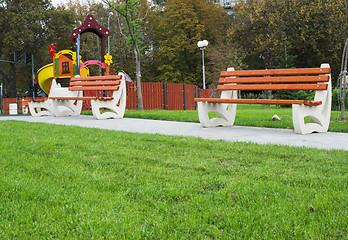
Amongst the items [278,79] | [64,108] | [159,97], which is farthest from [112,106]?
[159,97]

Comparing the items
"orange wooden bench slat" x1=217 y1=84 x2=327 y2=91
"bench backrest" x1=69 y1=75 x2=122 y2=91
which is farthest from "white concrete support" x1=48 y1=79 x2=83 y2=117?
"orange wooden bench slat" x1=217 y1=84 x2=327 y2=91

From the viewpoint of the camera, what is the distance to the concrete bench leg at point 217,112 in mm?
6363

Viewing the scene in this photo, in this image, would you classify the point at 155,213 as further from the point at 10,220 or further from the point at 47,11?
the point at 47,11

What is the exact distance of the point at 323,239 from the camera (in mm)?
1731

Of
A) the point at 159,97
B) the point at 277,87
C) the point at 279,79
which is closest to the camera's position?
the point at 277,87

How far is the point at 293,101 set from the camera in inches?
199

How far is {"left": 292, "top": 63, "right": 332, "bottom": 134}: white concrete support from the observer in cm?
514

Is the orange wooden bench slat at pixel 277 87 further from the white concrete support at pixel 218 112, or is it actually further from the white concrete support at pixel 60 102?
the white concrete support at pixel 60 102

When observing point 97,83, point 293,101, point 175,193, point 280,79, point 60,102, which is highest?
point 97,83

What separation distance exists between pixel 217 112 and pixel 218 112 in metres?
0.02

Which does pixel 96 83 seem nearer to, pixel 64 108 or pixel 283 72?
pixel 64 108

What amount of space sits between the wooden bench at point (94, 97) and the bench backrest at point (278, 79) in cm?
309

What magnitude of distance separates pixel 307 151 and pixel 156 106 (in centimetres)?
1468

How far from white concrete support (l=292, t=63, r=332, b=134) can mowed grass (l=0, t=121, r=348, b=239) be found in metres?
1.38
